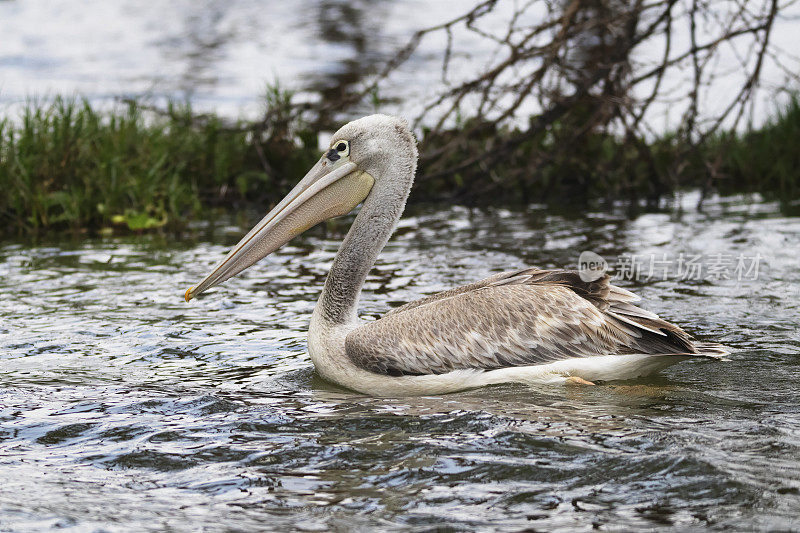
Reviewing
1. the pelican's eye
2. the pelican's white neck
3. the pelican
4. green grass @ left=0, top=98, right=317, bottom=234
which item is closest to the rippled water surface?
the pelican

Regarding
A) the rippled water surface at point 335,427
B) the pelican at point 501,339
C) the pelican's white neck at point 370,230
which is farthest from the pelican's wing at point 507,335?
the pelican's white neck at point 370,230

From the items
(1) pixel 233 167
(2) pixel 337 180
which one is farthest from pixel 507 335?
(1) pixel 233 167

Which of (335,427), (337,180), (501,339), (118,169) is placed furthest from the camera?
(118,169)

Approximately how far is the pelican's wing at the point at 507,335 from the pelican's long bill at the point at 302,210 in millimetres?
680

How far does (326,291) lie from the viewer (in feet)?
16.6

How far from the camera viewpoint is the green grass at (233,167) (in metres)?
8.87

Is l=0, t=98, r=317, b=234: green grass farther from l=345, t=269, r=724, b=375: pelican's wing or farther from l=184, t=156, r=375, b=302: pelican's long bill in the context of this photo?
l=345, t=269, r=724, b=375: pelican's wing

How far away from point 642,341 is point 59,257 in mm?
4829

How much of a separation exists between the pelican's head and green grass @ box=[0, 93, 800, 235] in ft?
13.3

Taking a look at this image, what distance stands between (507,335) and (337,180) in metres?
1.15

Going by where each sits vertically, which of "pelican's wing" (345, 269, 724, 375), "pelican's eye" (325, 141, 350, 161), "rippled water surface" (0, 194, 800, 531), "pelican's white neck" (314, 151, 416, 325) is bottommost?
"rippled water surface" (0, 194, 800, 531)

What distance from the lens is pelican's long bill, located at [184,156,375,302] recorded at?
201 inches

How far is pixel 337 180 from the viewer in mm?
5141

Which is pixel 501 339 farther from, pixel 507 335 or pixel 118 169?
pixel 118 169
